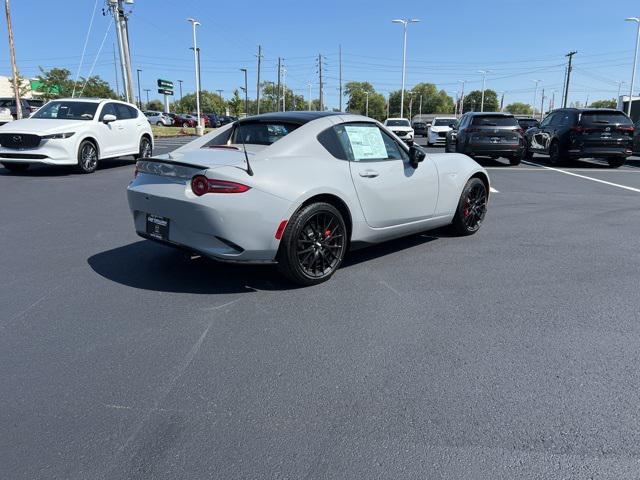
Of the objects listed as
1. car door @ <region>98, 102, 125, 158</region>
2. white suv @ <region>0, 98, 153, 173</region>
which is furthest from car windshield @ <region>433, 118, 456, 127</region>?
car door @ <region>98, 102, 125, 158</region>

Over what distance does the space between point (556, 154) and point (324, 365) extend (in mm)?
14367

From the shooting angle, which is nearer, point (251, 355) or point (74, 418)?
point (74, 418)

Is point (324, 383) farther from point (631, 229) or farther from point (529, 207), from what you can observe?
point (529, 207)

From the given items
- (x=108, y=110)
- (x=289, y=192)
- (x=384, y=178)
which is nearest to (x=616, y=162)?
(x=384, y=178)

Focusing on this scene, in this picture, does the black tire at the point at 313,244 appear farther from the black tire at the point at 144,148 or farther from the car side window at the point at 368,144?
the black tire at the point at 144,148

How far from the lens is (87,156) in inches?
461

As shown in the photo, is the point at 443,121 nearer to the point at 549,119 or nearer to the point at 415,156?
the point at 549,119

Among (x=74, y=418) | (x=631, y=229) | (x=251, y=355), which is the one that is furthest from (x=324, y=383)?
(x=631, y=229)

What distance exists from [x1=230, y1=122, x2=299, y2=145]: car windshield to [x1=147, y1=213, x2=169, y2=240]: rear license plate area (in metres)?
1.11

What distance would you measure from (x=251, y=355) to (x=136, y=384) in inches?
26.9

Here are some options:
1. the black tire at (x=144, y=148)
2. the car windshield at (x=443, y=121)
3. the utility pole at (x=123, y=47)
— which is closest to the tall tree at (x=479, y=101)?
the car windshield at (x=443, y=121)

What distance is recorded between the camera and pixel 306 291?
4.27 metres

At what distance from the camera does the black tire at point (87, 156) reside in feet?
37.6

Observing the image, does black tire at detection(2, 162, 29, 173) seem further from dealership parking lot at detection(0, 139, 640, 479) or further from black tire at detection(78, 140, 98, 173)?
dealership parking lot at detection(0, 139, 640, 479)
